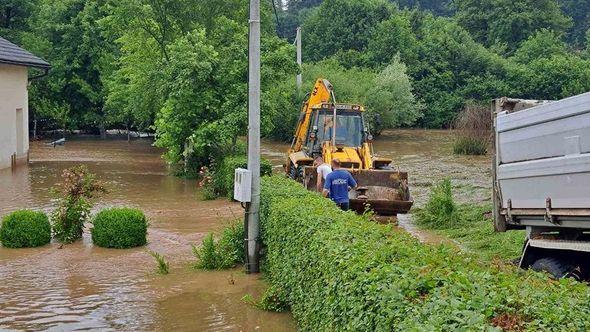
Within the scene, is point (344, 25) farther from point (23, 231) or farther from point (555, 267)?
point (555, 267)

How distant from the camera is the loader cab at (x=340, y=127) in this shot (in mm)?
18234

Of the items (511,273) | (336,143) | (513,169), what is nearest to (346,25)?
(336,143)

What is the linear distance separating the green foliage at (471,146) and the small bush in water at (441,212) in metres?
19.2

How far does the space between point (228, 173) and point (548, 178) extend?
1325 centimetres

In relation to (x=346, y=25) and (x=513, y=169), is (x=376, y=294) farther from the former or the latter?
(x=346, y=25)

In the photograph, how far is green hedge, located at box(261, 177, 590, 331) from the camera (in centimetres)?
431

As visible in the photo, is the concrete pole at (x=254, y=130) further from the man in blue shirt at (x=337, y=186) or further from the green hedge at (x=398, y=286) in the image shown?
the green hedge at (x=398, y=286)

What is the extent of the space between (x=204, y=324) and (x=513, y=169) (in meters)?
4.82

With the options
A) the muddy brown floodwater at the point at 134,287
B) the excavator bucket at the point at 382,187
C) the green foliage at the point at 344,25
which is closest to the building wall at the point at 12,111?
the muddy brown floodwater at the point at 134,287

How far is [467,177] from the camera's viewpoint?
27.1 meters

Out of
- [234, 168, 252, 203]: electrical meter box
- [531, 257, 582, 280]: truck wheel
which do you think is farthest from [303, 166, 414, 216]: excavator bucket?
[531, 257, 582, 280]: truck wheel

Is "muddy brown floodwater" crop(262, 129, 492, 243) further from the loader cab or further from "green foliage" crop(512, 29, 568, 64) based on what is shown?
"green foliage" crop(512, 29, 568, 64)

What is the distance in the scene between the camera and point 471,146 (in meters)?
36.7

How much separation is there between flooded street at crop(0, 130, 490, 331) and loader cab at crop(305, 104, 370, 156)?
99.2 inches
